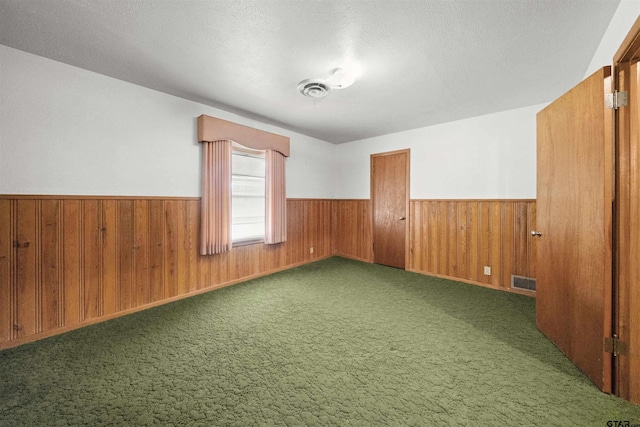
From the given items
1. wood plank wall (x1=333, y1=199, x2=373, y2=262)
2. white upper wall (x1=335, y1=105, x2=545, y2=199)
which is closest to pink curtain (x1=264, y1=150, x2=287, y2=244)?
wood plank wall (x1=333, y1=199, x2=373, y2=262)

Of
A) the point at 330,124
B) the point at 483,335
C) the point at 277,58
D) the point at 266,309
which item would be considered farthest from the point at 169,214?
the point at 483,335

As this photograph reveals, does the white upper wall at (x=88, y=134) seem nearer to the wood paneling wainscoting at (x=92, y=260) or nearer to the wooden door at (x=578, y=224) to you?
the wood paneling wainscoting at (x=92, y=260)

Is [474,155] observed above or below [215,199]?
above

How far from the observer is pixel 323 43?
1936 mm

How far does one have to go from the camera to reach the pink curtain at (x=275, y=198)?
3900mm

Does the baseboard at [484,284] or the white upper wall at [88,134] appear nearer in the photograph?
the white upper wall at [88,134]

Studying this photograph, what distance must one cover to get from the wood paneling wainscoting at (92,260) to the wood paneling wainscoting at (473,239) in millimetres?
2970

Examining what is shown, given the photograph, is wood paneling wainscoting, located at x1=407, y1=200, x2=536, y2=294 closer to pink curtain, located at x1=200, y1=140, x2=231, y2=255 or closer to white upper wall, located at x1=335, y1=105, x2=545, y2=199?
white upper wall, located at x1=335, y1=105, x2=545, y2=199

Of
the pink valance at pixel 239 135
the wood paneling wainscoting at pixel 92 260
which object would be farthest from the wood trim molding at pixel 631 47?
the wood paneling wainscoting at pixel 92 260

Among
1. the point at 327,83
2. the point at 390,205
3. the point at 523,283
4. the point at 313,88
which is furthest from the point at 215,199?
the point at 523,283

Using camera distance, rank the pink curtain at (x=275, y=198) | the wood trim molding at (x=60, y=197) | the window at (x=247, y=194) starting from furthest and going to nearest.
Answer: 1. the pink curtain at (x=275, y=198)
2. the window at (x=247, y=194)
3. the wood trim molding at (x=60, y=197)

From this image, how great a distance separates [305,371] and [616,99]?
2.53m

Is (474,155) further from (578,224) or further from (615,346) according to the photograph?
(615,346)

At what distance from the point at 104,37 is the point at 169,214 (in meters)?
1.69
